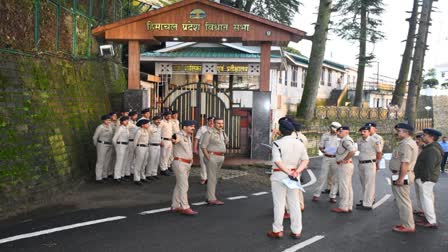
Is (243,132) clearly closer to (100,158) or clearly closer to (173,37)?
(173,37)

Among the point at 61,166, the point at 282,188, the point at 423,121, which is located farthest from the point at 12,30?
the point at 423,121

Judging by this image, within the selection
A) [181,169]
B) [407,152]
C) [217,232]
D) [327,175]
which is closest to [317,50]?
[327,175]

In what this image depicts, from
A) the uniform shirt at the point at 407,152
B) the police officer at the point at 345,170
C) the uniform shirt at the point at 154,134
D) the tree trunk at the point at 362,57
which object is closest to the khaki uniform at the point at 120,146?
the uniform shirt at the point at 154,134

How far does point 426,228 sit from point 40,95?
8.42 meters

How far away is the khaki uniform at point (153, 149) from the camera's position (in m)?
12.0

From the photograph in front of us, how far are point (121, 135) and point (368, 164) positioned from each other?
6.10 m

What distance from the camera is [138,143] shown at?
11.4 metres

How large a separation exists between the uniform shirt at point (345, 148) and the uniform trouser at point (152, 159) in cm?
501

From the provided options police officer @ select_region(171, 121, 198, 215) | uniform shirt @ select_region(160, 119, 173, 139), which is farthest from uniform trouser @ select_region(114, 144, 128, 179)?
police officer @ select_region(171, 121, 198, 215)

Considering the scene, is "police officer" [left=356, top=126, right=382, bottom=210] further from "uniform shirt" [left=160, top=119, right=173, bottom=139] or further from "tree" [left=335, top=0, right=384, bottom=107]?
"tree" [left=335, top=0, right=384, bottom=107]

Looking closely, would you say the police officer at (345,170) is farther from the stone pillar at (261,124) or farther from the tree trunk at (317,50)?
the tree trunk at (317,50)

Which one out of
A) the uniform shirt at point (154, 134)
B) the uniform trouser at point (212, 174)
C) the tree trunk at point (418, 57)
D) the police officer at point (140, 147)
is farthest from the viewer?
the tree trunk at point (418, 57)

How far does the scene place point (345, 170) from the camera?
937 centimetres

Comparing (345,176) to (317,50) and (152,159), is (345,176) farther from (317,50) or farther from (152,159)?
(317,50)
